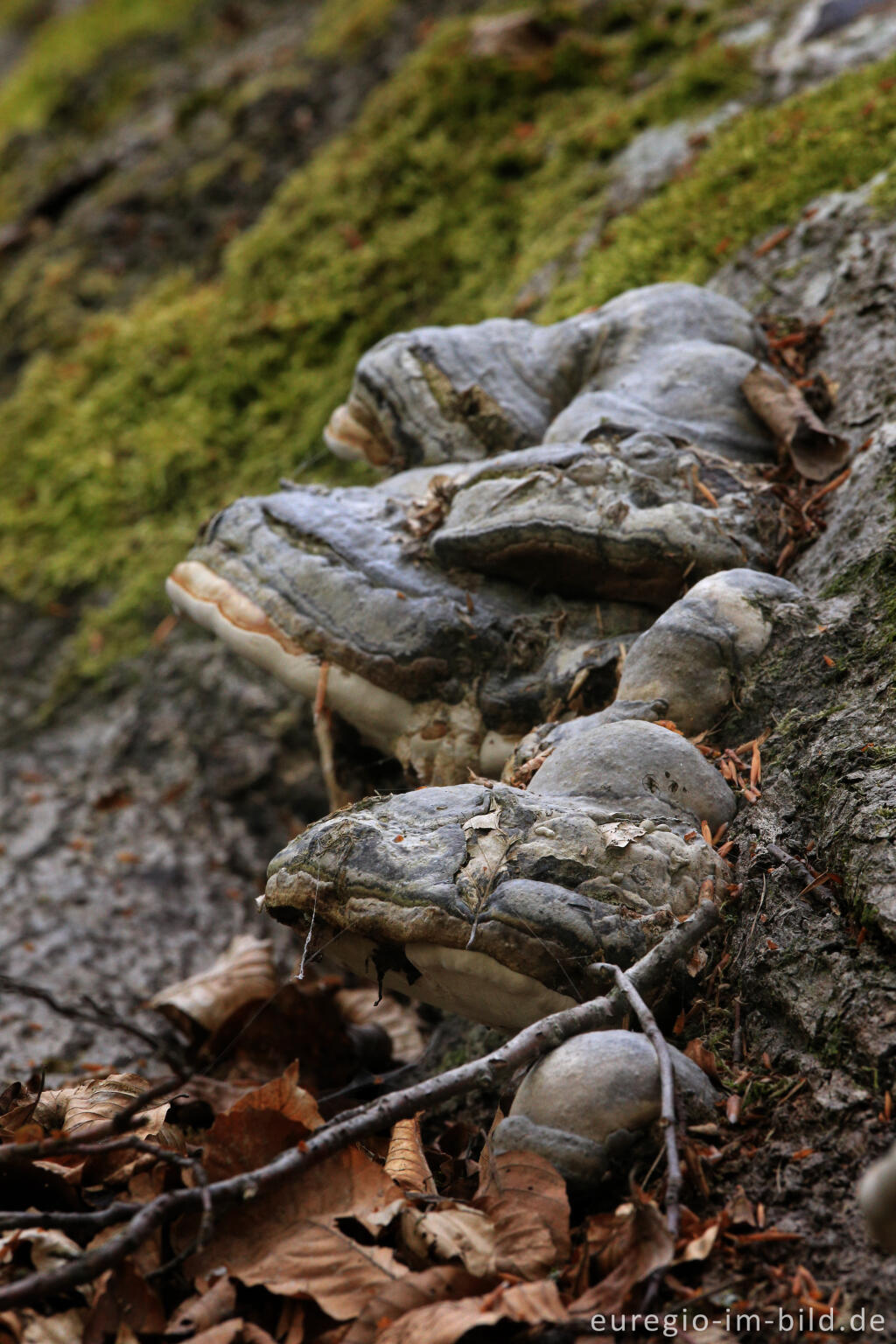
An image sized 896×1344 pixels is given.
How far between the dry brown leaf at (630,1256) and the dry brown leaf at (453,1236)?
0.17 meters

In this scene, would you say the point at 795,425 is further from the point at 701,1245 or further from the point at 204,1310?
the point at 204,1310

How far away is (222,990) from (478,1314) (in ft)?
7.43

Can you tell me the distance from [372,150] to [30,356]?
8.41ft

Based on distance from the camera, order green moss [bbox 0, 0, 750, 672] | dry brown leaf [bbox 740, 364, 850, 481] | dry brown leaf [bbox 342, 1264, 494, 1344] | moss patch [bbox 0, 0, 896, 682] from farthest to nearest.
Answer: green moss [bbox 0, 0, 750, 672], moss patch [bbox 0, 0, 896, 682], dry brown leaf [bbox 740, 364, 850, 481], dry brown leaf [bbox 342, 1264, 494, 1344]

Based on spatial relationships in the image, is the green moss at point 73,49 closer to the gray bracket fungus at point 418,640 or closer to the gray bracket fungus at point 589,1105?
the gray bracket fungus at point 418,640

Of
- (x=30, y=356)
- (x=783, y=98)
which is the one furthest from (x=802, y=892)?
(x=30, y=356)

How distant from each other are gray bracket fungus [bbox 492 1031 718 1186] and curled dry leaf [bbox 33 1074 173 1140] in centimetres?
83

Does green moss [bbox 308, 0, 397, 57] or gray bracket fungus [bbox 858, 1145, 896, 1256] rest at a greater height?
green moss [bbox 308, 0, 397, 57]

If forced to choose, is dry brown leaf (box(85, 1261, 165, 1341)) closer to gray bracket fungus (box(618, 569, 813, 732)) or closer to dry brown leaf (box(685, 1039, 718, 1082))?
dry brown leaf (box(685, 1039, 718, 1082))

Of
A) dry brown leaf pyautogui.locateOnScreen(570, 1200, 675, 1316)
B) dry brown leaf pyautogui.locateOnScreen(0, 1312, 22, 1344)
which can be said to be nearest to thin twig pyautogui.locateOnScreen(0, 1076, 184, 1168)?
dry brown leaf pyautogui.locateOnScreen(0, 1312, 22, 1344)

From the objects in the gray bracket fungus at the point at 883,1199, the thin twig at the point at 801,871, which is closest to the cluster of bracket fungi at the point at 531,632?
the thin twig at the point at 801,871

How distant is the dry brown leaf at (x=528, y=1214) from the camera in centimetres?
169

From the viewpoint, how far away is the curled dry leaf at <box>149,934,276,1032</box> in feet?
11.8

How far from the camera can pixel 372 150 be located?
6.18 meters
